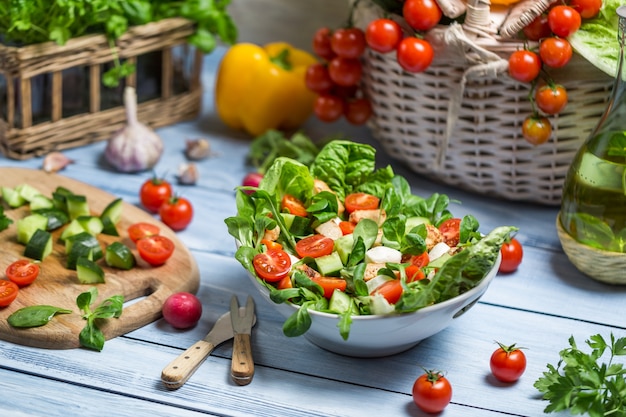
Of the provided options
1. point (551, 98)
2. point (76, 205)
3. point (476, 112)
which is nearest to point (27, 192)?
point (76, 205)

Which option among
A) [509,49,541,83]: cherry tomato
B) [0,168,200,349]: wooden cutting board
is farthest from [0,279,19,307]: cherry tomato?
[509,49,541,83]: cherry tomato

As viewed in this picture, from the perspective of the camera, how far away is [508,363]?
54.8 inches

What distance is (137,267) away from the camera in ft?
5.42

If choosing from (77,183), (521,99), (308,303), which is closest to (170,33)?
(77,183)

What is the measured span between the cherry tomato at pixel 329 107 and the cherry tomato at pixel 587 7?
555 mm

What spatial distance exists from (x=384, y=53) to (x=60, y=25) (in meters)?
0.70

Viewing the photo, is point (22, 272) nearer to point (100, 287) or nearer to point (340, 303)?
point (100, 287)

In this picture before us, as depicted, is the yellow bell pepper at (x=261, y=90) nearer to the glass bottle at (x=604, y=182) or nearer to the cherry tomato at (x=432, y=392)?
the glass bottle at (x=604, y=182)

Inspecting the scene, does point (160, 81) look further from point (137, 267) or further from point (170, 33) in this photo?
point (137, 267)

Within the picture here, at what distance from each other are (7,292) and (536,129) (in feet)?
3.28

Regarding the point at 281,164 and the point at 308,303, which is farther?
the point at 281,164

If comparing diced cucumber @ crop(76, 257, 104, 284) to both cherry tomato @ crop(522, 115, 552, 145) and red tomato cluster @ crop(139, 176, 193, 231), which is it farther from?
cherry tomato @ crop(522, 115, 552, 145)

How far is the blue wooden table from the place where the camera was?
4.44 ft

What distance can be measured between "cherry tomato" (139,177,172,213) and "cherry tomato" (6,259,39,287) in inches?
14.4
